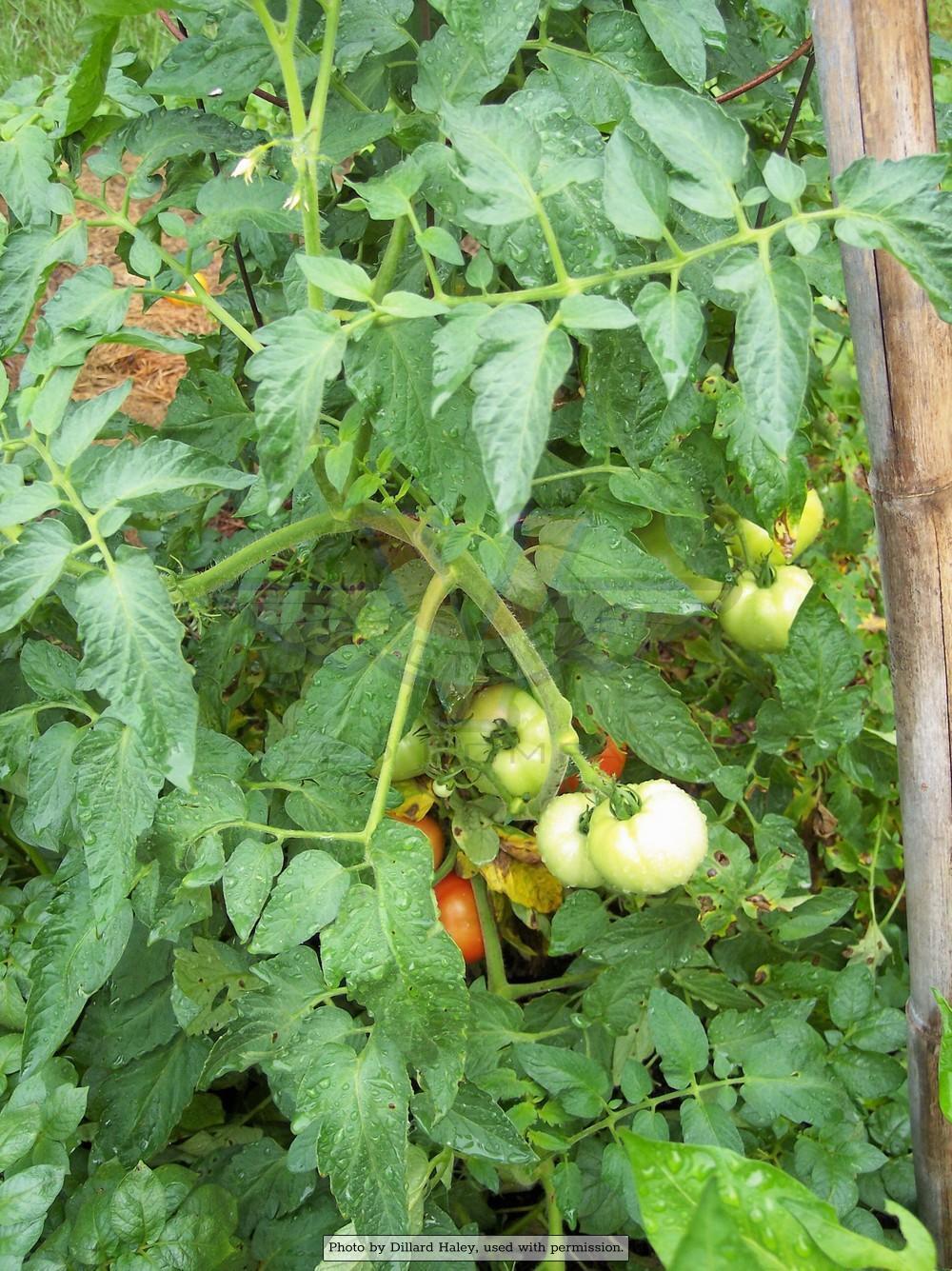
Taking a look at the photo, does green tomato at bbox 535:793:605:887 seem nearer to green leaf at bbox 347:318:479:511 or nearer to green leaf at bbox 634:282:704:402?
green leaf at bbox 347:318:479:511

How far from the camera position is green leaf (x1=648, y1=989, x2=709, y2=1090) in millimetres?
950

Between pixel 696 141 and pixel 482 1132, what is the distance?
809 millimetres

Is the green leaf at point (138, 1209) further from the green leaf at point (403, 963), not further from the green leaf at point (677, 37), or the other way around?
the green leaf at point (677, 37)

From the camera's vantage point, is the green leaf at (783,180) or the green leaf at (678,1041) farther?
the green leaf at (678,1041)

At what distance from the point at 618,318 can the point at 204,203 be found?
422 mm

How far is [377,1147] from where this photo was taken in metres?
0.77

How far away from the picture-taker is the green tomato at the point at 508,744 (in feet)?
3.55

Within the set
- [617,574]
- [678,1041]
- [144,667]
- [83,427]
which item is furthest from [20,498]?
[678,1041]

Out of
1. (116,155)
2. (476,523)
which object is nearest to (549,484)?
(476,523)

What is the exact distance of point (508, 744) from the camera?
1.10 metres

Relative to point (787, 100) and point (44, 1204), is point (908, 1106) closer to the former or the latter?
point (44, 1204)

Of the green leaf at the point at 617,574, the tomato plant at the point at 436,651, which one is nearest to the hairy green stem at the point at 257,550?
the tomato plant at the point at 436,651

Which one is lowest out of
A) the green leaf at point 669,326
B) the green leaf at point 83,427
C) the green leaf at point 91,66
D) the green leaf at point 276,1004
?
the green leaf at point 276,1004

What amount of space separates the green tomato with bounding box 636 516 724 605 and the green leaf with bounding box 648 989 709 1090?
44cm
